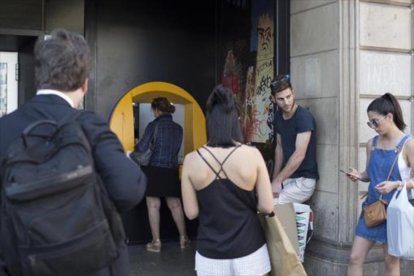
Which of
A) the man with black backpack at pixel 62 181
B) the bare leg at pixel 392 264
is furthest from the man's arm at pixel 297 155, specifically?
the man with black backpack at pixel 62 181

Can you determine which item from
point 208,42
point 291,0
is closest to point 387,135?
point 291,0

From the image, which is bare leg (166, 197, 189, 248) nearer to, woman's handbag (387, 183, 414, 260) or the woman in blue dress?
the woman in blue dress

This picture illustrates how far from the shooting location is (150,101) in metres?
6.77

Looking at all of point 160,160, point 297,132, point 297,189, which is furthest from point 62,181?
point 160,160

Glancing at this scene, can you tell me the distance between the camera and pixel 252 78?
627 centimetres

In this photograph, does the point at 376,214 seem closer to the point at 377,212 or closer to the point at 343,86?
the point at 377,212

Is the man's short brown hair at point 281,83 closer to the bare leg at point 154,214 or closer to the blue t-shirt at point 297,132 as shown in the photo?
the blue t-shirt at point 297,132

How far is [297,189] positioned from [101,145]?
128 inches

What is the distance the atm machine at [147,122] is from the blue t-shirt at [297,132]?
1.74 metres

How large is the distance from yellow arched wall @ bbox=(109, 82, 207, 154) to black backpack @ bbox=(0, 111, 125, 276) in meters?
4.24

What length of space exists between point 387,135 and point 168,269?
8.89ft

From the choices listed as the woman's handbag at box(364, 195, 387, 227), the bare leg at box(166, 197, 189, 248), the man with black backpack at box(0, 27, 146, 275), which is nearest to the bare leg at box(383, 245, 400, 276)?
the woman's handbag at box(364, 195, 387, 227)

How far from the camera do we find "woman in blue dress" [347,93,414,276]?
158 inches

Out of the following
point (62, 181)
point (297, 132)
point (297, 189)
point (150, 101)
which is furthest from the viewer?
point (150, 101)
